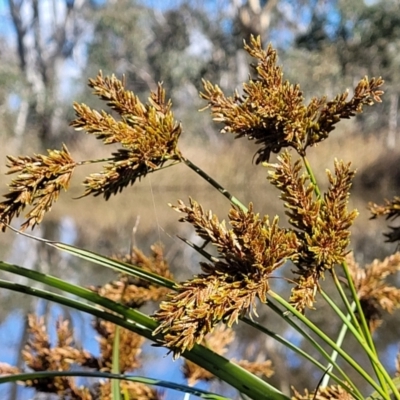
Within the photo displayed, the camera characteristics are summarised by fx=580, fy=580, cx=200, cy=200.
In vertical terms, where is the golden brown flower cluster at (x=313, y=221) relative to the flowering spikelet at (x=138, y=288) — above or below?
below

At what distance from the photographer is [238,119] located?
39 cm

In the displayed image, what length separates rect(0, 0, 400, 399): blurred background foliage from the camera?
11.3 ft

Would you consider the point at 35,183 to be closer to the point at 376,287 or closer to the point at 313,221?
the point at 313,221

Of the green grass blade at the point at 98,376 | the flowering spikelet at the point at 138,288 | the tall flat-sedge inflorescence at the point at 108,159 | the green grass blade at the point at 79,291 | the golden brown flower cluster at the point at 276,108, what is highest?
the flowering spikelet at the point at 138,288

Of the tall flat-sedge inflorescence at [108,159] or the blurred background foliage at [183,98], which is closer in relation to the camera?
the tall flat-sedge inflorescence at [108,159]

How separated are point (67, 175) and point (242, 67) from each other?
37.4ft

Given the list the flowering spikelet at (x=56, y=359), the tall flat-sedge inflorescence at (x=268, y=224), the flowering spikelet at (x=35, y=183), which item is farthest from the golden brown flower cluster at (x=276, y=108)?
the flowering spikelet at (x=56, y=359)

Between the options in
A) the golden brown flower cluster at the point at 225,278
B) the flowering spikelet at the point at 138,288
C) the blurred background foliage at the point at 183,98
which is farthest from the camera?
the blurred background foliage at the point at 183,98

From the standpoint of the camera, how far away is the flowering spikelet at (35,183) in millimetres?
345

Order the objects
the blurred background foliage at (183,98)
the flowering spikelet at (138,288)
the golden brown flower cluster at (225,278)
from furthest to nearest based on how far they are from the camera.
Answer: the blurred background foliage at (183,98) → the flowering spikelet at (138,288) → the golden brown flower cluster at (225,278)

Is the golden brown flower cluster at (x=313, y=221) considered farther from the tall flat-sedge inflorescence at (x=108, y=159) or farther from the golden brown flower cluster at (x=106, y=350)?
the golden brown flower cluster at (x=106, y=350)

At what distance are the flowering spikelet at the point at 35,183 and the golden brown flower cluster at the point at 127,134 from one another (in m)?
0.02

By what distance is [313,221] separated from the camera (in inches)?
13.8

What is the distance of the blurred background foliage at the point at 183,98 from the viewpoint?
11.3 ft
